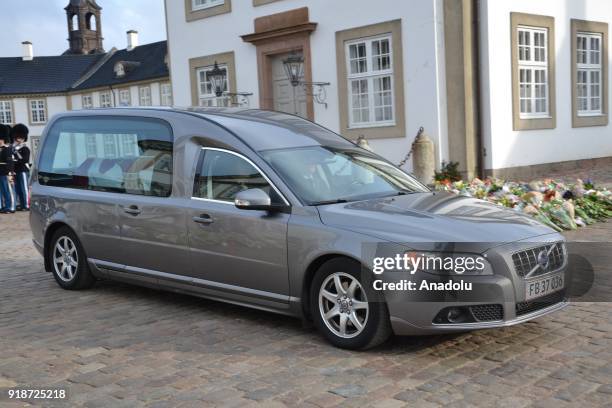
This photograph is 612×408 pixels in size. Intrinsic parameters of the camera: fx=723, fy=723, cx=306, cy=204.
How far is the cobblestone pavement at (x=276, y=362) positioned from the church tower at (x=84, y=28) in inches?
3135

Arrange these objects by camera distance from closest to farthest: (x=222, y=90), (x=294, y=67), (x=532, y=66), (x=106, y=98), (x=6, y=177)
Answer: (x=532, y=66) < (x=6, y=177) < (x=294, y=67) < (x=222, y=90) < (x=106, y=98)

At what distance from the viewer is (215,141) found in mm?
6055

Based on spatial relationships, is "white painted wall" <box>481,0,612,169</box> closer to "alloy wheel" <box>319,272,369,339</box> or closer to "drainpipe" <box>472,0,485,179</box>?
"drainpipe" <box>472,0,485,179</box>

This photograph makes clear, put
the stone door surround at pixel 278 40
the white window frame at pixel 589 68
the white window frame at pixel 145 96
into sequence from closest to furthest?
the white window frame at pixel 589 68 → the stone door surround at pixel 278 40 → the white window frame at pixel 145 96

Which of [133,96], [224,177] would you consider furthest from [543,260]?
[133,96]

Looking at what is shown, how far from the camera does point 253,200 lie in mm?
5359

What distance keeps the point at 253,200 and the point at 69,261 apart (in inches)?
119

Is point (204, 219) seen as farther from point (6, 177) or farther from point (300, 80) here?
point (6, 177)

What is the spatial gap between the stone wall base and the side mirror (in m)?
11.1

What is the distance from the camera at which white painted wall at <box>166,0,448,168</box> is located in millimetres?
15641

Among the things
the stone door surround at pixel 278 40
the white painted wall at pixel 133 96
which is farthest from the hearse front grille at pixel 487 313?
the white painted wall at pixel 133 96

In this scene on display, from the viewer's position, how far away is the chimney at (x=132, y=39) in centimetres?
6694

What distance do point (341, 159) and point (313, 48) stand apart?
40.5 ft

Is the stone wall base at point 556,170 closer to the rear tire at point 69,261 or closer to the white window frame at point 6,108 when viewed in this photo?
the rear tire at point 69,261
